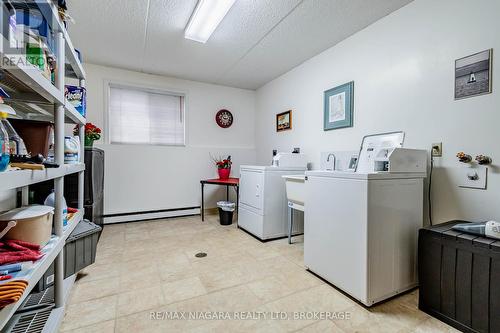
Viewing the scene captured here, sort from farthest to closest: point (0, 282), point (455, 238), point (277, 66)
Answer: point (277, 66) < point (455, 238) < point (0, 282)

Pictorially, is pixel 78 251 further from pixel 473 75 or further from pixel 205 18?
pixel 473 75

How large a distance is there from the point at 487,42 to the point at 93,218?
3.94 meters

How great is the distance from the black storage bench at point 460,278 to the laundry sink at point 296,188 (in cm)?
108

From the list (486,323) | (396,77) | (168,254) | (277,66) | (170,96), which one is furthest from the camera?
(170,96)

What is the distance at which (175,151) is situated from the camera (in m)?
4.02

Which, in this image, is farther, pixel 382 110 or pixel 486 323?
pixel 382 110

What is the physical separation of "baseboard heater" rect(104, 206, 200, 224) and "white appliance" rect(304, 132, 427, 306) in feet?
8.83

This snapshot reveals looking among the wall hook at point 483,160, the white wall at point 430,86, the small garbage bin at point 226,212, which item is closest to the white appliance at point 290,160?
the white wall at point 430,86

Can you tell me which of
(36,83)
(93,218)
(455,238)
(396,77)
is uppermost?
(396,77)

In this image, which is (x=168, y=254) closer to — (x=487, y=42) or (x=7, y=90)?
(x=7, y=90)

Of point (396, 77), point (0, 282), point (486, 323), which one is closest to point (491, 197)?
point (486, 323)

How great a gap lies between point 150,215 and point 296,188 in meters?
2.60

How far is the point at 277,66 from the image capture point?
3.51 meters

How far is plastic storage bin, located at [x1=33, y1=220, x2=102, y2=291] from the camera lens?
1598 millimetres
